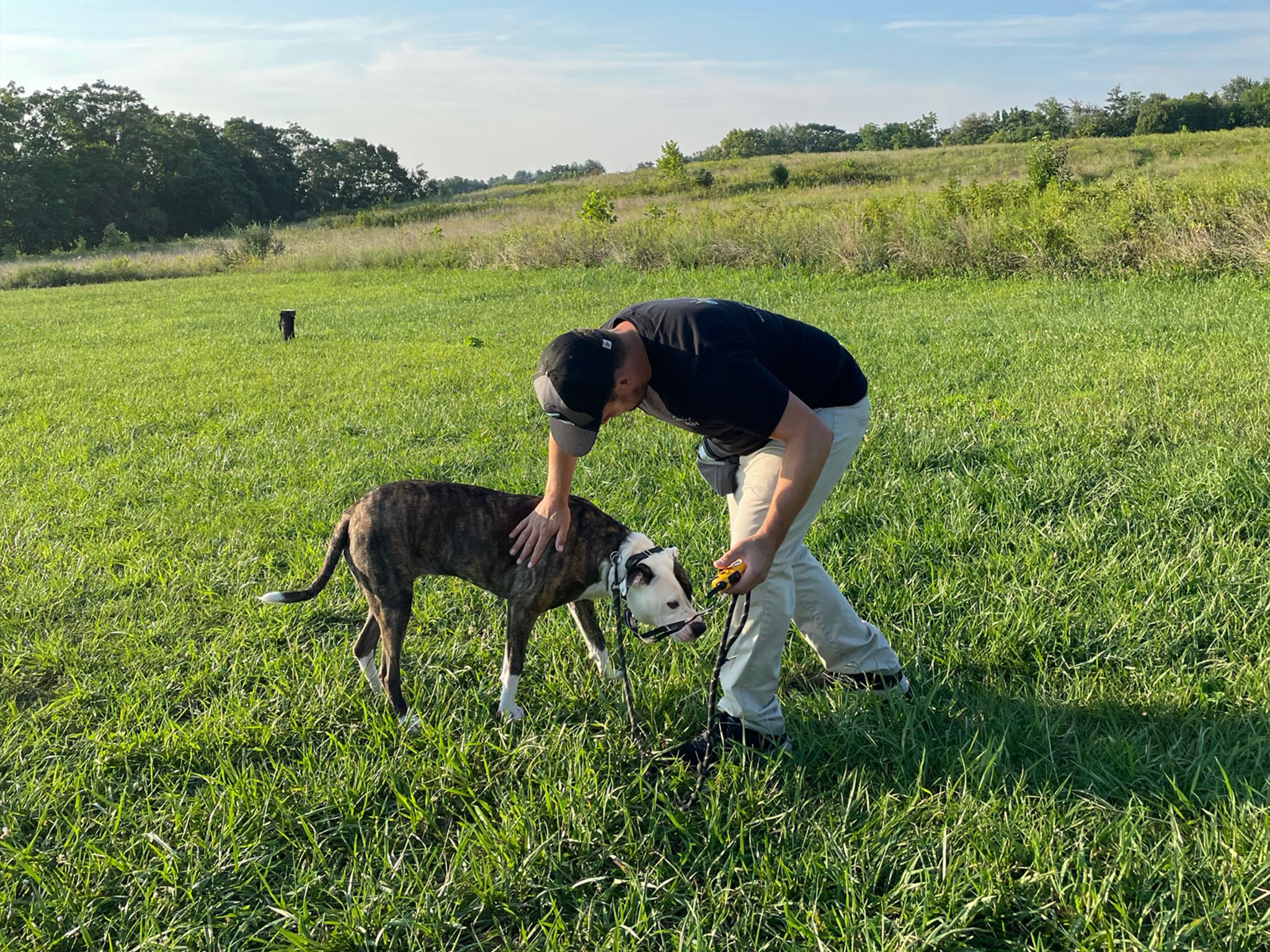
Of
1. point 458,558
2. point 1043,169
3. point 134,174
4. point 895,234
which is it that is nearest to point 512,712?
point 458,558

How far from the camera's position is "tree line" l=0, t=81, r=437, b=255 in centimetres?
5209

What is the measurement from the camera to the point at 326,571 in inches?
119

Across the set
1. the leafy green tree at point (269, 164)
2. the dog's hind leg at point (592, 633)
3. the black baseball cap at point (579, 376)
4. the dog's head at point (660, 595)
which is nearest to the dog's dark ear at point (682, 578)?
the dog's head at point (660, 595)

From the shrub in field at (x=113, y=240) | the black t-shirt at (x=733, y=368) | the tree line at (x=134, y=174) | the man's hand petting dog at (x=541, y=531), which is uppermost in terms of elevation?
the tree line at (x=134, y=174)

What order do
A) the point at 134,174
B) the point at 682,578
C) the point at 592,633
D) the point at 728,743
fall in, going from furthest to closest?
the point at 134,174 < the point at 592,633 < the point at 682,578 < the point at 728,743

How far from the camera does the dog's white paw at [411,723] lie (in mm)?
2811

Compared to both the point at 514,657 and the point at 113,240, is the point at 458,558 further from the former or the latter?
the point at 113,240

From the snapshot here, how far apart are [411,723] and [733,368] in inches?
67.4

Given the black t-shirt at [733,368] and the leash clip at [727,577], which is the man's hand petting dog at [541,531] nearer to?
the black t-shirt at [733,368]

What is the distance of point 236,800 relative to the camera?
2459 millimetres

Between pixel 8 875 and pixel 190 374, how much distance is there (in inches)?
334

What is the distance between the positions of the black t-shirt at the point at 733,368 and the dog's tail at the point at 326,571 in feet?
4.31

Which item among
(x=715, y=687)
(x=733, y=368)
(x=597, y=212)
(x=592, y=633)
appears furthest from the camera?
(x=597, y=212)

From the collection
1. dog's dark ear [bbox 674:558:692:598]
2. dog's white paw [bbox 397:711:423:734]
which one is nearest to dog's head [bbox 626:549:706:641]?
dog's dark ear [bbox 674:558:692:598]
